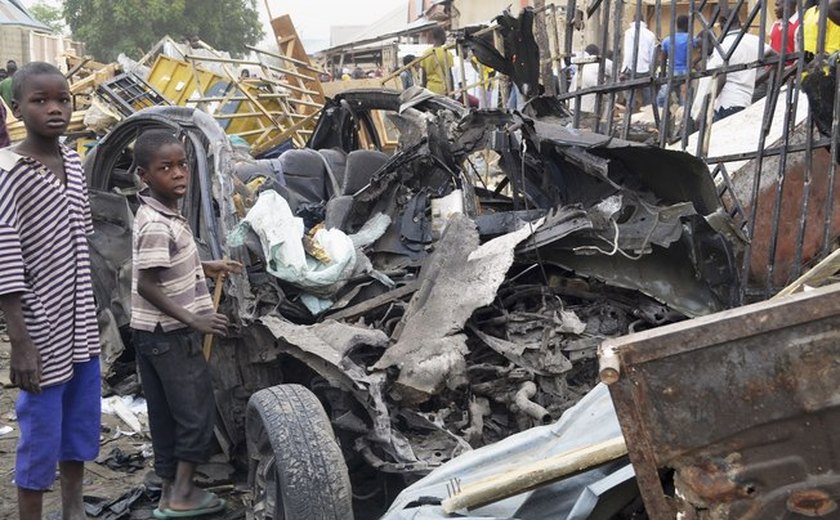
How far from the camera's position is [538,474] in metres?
2.19

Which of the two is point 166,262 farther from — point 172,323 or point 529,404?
point 529,404

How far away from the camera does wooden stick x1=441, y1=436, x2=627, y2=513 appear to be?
215cm

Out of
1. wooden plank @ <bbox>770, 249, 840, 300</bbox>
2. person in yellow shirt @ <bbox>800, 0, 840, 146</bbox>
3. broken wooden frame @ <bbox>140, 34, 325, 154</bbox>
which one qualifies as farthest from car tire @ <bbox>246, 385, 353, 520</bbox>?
broken wooden frame @ <bbox>140, 34, 325, 154</bbox>

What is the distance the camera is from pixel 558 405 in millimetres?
3713

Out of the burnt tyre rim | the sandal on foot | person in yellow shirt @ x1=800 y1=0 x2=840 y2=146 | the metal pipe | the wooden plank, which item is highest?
person in yellow shirt @ x1=800 y1=0 x2=840 y2=146

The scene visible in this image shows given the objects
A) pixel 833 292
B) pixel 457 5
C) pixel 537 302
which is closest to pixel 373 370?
pixel 537 302

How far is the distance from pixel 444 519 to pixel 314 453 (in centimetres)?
94

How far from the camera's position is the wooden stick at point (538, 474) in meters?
2.15

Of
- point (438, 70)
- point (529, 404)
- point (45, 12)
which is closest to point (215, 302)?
point (529, 404)

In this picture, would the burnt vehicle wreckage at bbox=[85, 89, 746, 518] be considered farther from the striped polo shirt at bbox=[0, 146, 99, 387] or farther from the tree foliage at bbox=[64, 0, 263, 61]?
the tree foliage at bbox=[64, 0, 263, 61]

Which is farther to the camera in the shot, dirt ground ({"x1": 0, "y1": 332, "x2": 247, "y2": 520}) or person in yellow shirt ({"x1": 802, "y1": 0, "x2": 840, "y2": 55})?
person in yellow shirt ({"x1": 802, "y1": 0, "x2": 840, "y2": 55})

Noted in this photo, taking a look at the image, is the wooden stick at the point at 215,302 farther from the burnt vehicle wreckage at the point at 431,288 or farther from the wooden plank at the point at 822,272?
the wooden plank at the point at 822,272

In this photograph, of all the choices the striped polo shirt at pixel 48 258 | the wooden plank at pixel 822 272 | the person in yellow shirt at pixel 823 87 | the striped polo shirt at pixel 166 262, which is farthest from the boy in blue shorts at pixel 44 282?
the person in yellow shirt at pixel 823 87

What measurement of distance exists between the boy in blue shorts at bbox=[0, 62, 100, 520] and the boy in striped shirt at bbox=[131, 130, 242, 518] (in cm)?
29
